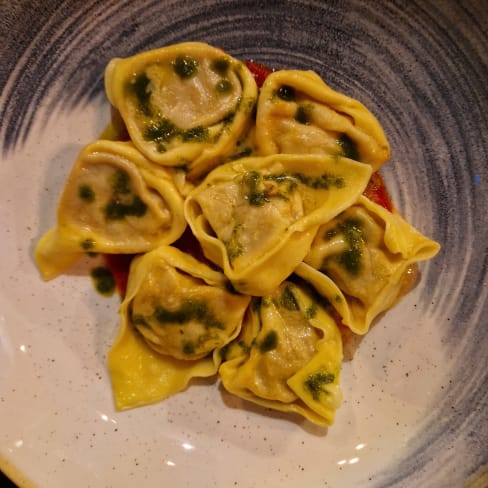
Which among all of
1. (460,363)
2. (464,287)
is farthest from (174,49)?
(460,363)

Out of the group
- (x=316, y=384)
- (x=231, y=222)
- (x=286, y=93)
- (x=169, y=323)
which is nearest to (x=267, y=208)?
(x=231, y=222)

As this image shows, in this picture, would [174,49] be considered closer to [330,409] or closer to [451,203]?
[451,203]

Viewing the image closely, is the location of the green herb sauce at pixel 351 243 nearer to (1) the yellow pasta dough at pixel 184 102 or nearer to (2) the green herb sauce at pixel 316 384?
(2) the green herb sauce at pixel 316 384

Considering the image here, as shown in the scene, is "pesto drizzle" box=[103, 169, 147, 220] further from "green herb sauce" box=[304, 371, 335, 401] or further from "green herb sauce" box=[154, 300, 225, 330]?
"green herb sauce" box=[304, 371, 335, 401]

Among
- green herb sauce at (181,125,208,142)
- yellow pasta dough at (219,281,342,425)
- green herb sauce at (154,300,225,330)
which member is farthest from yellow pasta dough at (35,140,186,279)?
yellow pasta dough at (219,281,342,425)

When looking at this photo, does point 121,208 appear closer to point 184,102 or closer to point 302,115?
point 184,102

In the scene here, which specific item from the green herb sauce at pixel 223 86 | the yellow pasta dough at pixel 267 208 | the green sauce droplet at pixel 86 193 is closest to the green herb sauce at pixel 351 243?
the yellow pasta dough at pixel 267 208
